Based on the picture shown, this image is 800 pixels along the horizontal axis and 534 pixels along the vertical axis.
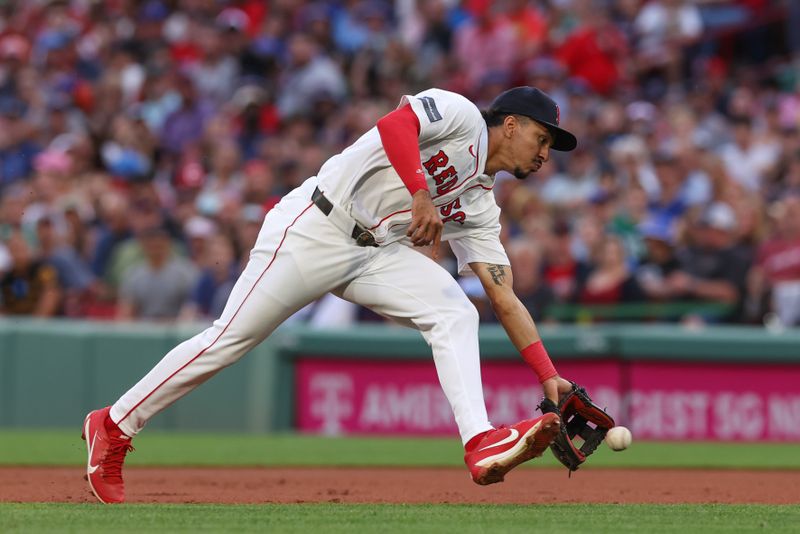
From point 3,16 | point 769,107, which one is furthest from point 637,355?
point 3,16

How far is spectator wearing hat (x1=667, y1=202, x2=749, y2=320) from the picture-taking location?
11.0 meters

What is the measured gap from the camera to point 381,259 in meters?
5.90

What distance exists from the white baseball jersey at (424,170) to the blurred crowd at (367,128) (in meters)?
4.91

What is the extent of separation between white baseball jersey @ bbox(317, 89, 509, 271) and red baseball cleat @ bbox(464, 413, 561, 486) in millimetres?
992

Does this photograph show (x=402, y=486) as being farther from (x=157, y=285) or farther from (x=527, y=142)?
(x=157, y=285)

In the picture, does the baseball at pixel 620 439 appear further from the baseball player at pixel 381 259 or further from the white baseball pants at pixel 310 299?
the white baseball pants at pixel 310 299

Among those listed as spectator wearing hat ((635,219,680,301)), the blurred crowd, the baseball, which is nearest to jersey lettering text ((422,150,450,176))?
the baseball

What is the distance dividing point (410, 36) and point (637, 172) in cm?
497

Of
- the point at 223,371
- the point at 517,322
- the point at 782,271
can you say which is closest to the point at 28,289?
the point at 223,371

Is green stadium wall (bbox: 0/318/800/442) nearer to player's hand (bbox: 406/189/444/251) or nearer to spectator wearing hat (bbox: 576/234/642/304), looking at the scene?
spectator wearing hat (bbox: 576/234/642/304)

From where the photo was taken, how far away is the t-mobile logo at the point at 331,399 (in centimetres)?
1127

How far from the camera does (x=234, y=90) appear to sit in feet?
52.1

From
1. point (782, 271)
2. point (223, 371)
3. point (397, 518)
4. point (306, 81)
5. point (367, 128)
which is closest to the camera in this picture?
point (397, 518)

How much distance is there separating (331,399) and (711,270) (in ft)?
10.5
